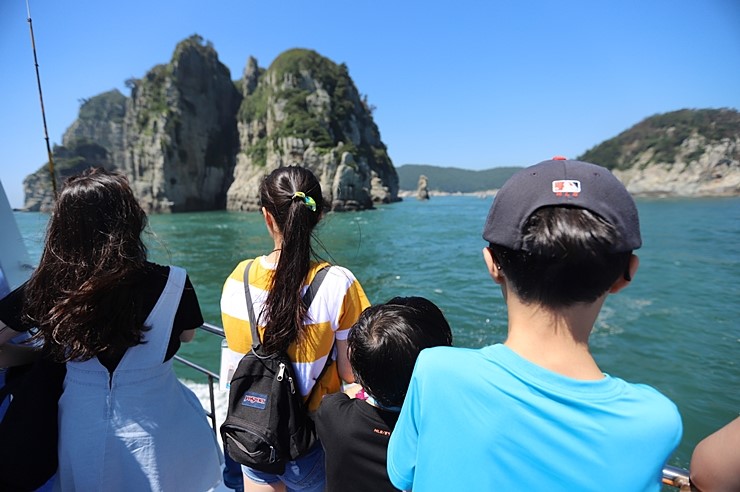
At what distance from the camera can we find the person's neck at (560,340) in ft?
2.56

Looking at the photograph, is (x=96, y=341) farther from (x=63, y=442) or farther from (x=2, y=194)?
(x=2, y=194)

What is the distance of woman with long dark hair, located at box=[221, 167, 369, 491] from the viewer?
58.2 inches

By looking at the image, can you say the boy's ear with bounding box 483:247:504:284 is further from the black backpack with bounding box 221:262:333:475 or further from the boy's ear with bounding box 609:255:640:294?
the black backpack with bounding box 221:262:333:475

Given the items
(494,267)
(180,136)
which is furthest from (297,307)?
(180,136)

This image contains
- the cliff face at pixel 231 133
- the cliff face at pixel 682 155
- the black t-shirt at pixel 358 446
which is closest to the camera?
the black t-shirt at pixel 358 446

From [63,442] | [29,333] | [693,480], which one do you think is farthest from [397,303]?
[29,333]

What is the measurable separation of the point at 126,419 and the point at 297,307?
75 cm

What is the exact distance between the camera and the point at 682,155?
86875mm

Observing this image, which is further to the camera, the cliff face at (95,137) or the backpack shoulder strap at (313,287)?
the cliff face at (95,137)

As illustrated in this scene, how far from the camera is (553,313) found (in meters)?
0.80

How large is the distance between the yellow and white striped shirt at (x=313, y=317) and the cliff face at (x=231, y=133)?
52.9 metres

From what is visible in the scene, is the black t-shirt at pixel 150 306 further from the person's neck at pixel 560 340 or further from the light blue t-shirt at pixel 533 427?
the person's neck at pixel 560 340

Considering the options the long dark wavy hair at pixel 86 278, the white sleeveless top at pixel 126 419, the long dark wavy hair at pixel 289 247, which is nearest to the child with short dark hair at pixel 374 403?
the long dark wavy hair at pixel 289 247

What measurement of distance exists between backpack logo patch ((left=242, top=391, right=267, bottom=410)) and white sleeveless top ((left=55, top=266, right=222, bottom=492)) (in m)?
0.32
